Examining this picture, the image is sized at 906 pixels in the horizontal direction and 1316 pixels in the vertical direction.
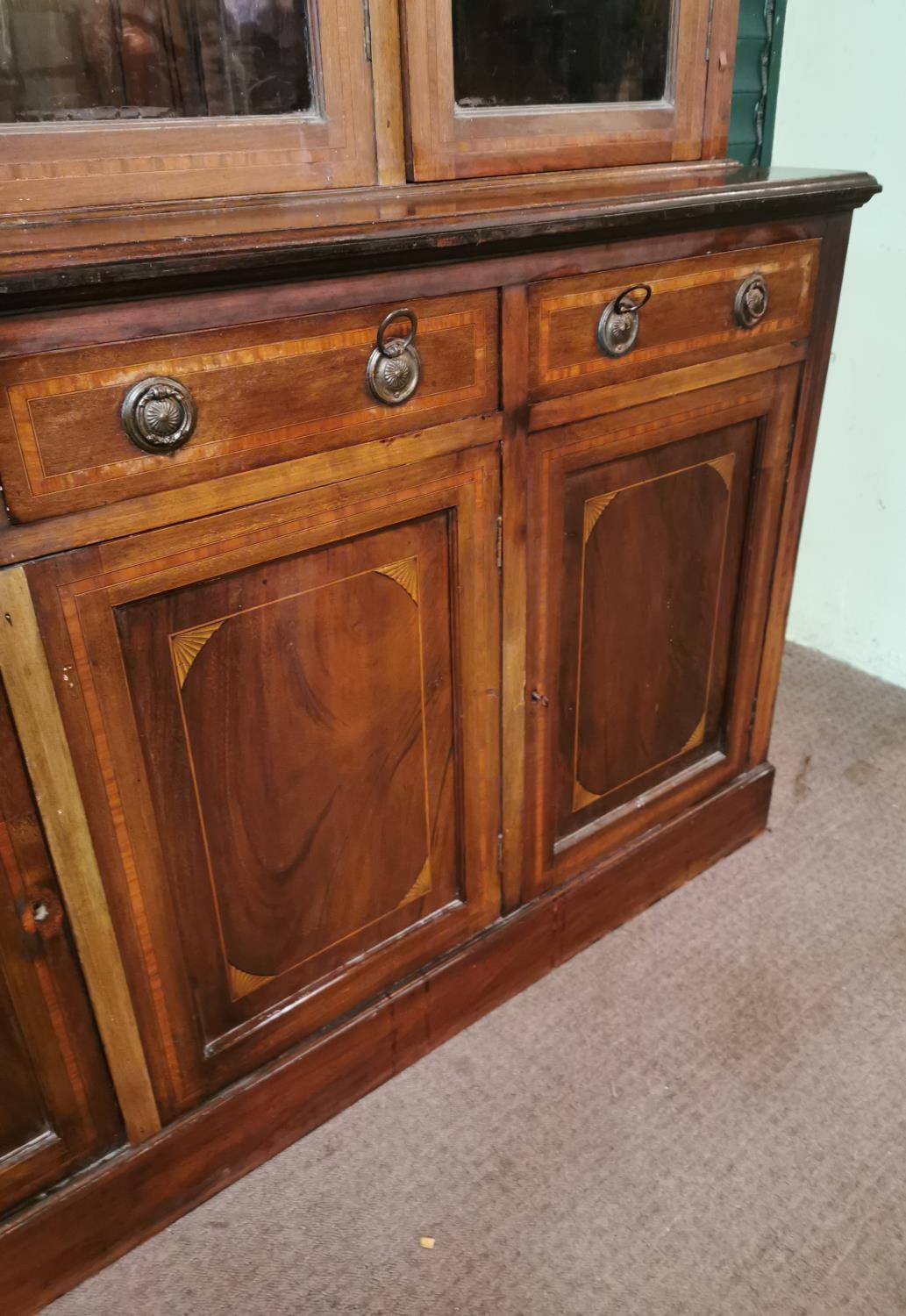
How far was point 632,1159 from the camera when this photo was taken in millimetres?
1182

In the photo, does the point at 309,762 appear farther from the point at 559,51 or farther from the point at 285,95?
the point at 559,51

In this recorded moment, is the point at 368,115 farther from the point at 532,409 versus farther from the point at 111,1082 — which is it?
the point at 111,1082

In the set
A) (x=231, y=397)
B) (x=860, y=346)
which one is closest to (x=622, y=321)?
(x=231, y=397)

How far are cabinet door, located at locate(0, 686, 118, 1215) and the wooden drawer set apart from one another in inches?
7.9

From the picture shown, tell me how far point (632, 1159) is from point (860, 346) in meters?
1.50

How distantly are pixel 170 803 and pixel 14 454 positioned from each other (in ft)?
→ 1.16

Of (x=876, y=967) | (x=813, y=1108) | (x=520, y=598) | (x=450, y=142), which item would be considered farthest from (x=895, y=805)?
(x=450, y=142)

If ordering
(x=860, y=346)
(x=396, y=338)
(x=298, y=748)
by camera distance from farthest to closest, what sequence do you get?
(x=860, y=346)
(x=298, y=748)
(x=396, y=338)

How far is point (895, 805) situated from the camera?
1.74m

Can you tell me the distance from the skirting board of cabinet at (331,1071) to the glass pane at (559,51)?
3.21ft

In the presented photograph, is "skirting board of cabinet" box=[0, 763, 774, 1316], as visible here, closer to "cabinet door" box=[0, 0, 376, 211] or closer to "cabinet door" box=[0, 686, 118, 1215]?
"cabinet door" box=[0, 686, 118, 1215]

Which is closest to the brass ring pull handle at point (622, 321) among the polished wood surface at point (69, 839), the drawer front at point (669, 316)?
the drawer front at point (669, 316)

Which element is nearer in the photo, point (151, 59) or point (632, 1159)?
point (151, 59)

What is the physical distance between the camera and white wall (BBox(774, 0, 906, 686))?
5.63ft
